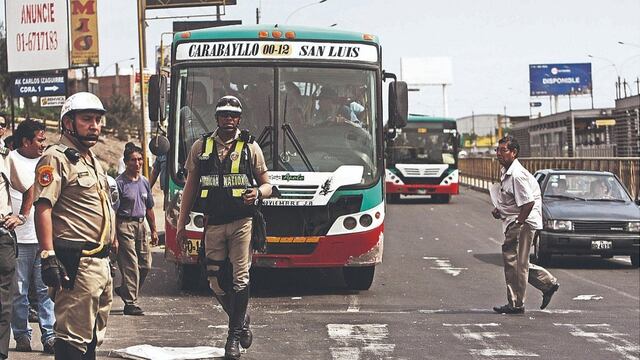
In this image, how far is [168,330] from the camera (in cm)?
1040

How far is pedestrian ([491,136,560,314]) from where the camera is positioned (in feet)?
38.9

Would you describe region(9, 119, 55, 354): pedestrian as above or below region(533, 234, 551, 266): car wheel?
above

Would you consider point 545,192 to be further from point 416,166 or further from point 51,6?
point 51,6

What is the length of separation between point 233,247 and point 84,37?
34.6m

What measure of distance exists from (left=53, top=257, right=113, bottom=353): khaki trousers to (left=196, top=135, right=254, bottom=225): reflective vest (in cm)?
239

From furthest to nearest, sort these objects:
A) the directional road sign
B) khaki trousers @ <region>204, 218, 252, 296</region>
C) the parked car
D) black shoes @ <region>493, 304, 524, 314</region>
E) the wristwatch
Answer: the directional road sign, the parked car, black shoes @ <region>493, 304, 524, 314</region>, khaki trousers @ <region>204, 218, 252, 296</region>, the wristwatch

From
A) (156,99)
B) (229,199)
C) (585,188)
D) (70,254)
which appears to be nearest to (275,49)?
(156,99)

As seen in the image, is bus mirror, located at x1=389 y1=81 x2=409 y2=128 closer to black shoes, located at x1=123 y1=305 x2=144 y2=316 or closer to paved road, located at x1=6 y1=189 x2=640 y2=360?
paved road, located at x1=6 y1=189 x2=640 y2=360

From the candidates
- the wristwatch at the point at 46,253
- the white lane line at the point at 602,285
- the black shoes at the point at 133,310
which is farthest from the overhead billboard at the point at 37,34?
the wristwatch at the point at 46,253

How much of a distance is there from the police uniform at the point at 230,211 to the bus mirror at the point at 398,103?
16.2 ft

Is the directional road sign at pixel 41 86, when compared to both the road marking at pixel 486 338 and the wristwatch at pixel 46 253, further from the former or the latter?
the wristwatch at pixel 46 253

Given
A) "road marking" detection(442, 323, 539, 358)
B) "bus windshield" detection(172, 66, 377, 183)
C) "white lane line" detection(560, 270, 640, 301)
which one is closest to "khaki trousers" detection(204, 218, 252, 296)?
"road marking" detection(442, 323, 539, 358)

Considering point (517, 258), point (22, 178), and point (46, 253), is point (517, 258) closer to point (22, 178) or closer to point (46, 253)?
point (22, 178)

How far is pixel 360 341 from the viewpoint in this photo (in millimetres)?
9711
